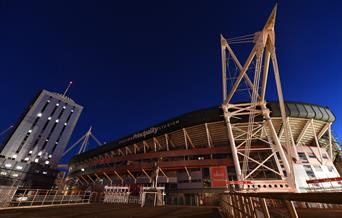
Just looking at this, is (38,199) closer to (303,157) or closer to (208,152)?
(208,152)

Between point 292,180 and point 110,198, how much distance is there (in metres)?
27.5

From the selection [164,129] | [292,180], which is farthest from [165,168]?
[292,180]

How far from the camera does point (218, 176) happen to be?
27281 millimetres

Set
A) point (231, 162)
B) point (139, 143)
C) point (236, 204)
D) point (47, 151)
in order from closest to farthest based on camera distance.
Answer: point (236, 204) < point (231, 162) < point (139, 143) < point (47, 151)

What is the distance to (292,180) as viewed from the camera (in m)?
16.2

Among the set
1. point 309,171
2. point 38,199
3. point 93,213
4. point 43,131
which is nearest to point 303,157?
point 309,171

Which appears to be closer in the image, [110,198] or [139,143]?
[110,198]

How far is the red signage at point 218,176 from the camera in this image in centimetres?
2673

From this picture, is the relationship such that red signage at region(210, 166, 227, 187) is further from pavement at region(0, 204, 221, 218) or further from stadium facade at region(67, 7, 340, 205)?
pavement at region(0, 204, 221, 218)

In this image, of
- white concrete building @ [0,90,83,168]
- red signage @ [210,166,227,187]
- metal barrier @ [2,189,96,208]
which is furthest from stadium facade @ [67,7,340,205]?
white concrete building @ [0,90,83,168]

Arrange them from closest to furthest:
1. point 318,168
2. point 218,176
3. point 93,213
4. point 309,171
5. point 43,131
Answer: point 93,213
point 309,171
point 318,168
point 218,176
point 43,131

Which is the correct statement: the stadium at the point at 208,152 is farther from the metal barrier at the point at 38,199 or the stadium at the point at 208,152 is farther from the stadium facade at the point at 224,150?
the metal barrier at the point at 38,199

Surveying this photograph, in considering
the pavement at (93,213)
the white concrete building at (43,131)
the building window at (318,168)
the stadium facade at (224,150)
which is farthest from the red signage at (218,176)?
the white concrete building at (43,131)

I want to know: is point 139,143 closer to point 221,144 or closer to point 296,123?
point 221,144
